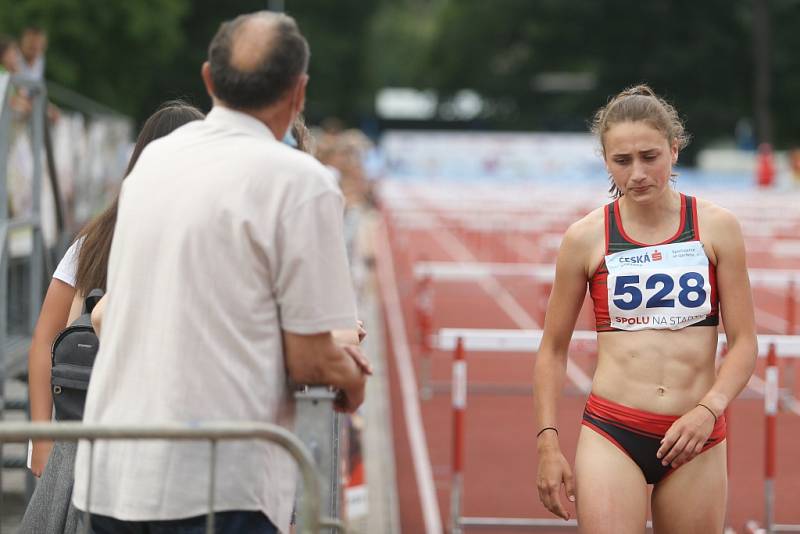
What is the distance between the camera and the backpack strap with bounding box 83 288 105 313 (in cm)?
426

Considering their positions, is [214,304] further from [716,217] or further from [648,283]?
[716,217]

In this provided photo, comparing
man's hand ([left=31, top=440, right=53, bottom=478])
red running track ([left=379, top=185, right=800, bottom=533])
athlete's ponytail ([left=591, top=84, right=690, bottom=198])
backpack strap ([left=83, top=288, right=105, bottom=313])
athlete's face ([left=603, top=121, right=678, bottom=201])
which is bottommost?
red running track ([left=379, top=185, right=800, bottom=533])

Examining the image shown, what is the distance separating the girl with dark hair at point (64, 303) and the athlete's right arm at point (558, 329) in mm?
1219

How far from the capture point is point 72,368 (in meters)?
4.11

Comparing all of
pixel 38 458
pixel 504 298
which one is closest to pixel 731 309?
pixel 38 458

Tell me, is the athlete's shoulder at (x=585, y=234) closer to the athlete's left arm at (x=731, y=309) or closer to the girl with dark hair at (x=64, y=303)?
the athlete's left arm at (x=731, y=309)

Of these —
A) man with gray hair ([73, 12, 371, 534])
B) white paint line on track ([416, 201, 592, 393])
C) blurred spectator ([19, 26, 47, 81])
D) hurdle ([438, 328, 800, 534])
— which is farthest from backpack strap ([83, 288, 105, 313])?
blurred spectator ([19, 26, 47, 81])

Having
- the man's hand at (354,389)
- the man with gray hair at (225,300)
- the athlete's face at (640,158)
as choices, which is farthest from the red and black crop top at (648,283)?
the man with gray hair at (225,300)

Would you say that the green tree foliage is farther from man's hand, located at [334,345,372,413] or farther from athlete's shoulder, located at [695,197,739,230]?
man's hand, located at [334,345,372,413]

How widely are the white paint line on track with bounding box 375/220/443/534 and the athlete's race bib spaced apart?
3.84m

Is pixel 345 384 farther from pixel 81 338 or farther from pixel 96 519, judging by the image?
pixel 81 338

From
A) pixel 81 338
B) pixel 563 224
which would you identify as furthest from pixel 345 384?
pixel 563 224

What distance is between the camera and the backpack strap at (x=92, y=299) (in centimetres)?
426

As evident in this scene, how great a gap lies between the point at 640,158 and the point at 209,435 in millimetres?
1762
